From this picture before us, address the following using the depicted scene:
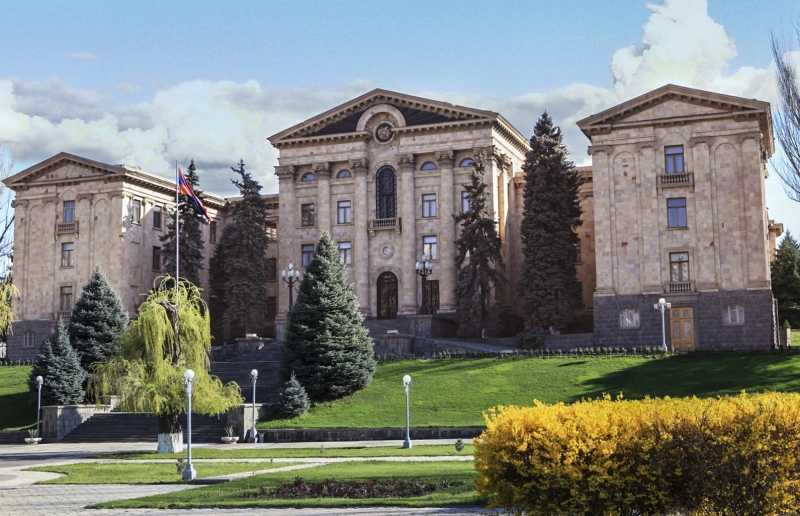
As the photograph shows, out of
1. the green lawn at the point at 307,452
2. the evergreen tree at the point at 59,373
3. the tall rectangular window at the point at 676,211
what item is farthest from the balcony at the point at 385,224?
the green lawn at the point at 307,452

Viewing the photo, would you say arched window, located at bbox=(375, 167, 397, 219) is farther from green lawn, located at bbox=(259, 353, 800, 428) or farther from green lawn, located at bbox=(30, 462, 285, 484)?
green lawn, located at bbox=(30, 462, 285, 484)

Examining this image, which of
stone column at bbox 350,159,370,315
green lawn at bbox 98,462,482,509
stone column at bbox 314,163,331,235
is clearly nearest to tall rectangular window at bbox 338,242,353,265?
stone column at bbox 350,159,370,315

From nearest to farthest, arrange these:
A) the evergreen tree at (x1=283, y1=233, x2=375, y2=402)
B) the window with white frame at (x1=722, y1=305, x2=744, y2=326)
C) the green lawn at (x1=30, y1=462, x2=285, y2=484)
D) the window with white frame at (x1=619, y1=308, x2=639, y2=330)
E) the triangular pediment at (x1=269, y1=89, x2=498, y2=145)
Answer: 1. the green lawn at (x1=30, y1=462, x2=285, y2=484)
2. the evergreen tree at (x1=283, y1=233, x2=375, y2=402)
3. the window with white frame at (x1=722, y1=305, x2=744, y2=326)
4. the window with white frame at (x1=619, y1=308, x2=639, y2=330)
5. the triangular pediment at (x1=269, y1=89, x2=498, y2=145)

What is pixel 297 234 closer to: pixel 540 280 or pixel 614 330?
pixel 540 280

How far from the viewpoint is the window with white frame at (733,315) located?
177 ft

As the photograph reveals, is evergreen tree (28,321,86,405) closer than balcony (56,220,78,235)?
Yes

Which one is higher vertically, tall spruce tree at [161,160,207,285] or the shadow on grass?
tall spruce tree at [161,160,207,285]

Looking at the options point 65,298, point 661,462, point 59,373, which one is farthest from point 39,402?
point 661,462

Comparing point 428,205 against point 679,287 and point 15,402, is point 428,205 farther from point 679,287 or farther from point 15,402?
point 15,402

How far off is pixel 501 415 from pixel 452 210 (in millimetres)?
53259

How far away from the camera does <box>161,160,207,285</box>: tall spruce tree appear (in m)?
69.4

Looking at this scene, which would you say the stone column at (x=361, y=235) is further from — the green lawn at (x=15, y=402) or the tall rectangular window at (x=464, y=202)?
the green lawn at (x=15, y=402)

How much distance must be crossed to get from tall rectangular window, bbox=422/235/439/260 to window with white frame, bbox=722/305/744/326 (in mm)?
19709

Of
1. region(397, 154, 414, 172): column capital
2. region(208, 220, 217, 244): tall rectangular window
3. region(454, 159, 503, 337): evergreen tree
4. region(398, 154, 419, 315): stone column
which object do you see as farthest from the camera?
region(208, 220, 217, 244): tall rectangular window
